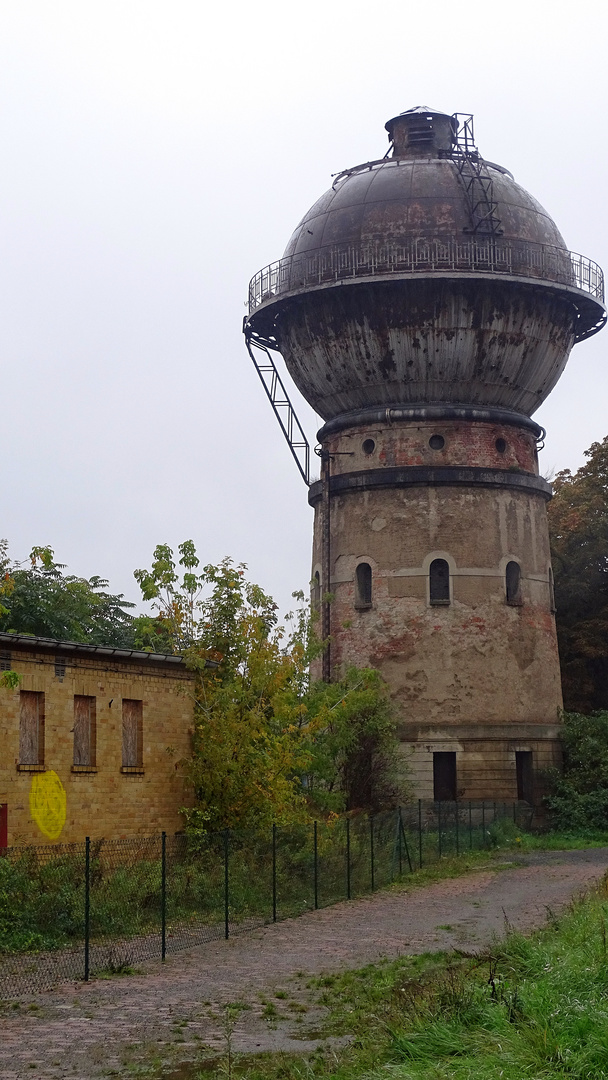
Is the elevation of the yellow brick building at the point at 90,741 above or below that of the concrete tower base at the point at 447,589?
below

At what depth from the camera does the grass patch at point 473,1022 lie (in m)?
9.69

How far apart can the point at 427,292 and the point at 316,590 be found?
337 inches

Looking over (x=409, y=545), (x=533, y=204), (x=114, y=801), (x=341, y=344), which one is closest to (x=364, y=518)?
(x=409, y=545)

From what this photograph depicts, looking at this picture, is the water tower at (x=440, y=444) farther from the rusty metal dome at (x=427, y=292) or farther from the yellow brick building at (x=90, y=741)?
the yellow brick building at (x=90, y=741)

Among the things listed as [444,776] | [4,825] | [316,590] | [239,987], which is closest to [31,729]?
[4,825]

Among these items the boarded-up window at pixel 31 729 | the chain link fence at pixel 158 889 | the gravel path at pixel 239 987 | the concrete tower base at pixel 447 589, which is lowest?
the gravel path at pixel 239 987

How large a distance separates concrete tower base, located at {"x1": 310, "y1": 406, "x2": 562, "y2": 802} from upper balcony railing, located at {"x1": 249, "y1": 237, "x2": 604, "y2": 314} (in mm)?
3632

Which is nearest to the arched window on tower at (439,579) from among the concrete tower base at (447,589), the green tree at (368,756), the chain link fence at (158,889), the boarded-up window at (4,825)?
the concrete tower base at (447,589)

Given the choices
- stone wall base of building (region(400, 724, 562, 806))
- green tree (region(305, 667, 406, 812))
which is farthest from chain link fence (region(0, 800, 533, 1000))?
stone wall base of building (region(400, 724, 562, 806))

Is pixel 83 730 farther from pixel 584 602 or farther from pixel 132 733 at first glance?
pixel 584 602

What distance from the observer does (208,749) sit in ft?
82.9

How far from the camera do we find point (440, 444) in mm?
37656

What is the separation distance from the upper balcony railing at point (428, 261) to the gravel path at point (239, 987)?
56.7 ft

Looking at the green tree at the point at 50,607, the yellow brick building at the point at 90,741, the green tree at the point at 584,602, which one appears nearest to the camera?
the yellow brick building at the point at 90,741
